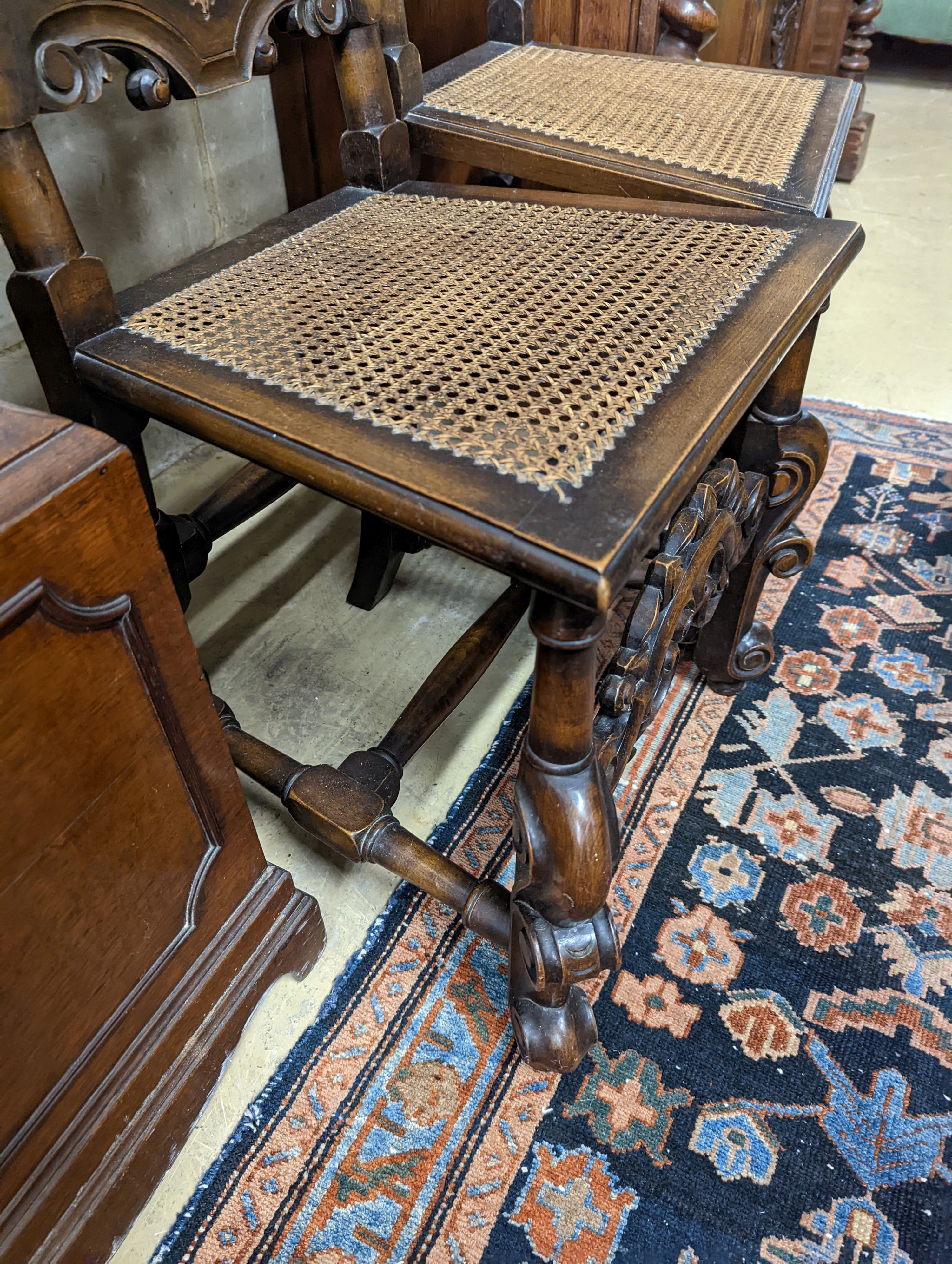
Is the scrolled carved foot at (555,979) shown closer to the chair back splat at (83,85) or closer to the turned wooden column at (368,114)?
the chair back splat at (83,85)

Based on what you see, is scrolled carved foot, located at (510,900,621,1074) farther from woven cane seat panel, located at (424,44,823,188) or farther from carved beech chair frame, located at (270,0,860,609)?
woven cane seat panel, located at (424,44,823,188)

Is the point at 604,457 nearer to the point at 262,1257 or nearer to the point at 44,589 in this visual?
the point at 44,589

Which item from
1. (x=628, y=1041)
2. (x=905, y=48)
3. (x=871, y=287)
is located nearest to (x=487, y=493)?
(x=628, y=1041)

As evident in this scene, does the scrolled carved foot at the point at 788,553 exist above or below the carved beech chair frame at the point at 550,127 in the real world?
below

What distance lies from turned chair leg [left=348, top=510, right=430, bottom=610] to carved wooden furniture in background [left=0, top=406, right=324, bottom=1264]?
21.2 inches

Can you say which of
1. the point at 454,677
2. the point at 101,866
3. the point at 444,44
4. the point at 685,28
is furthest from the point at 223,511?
the point at 685,28

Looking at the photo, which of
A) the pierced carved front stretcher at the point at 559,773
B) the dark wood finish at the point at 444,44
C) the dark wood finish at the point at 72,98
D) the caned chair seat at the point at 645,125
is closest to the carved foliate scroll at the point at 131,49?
the dark wood finish at the point at 72,98

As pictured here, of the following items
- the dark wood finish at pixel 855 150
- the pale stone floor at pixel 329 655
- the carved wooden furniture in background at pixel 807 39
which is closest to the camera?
the pale stone floor at pixel 329 655

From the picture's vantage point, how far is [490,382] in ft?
2.06

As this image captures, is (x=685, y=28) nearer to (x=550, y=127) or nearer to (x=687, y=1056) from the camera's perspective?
(x=550, y=127)

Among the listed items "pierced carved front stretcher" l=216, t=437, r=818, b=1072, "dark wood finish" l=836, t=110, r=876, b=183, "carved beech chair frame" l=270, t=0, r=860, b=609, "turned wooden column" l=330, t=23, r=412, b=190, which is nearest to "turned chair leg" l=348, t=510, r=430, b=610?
"carved beech chair frame" l=270, t=0, r=860, b=609

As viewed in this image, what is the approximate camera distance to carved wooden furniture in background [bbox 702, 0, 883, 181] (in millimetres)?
2162

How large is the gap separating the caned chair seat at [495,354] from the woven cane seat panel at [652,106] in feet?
0.41

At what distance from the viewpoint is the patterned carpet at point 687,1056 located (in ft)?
2.45
